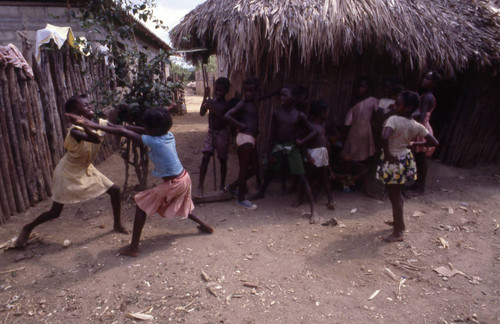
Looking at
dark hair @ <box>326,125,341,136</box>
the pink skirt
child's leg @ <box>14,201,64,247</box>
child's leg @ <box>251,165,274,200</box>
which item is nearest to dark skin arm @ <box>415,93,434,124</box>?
dark hair @ <box>326,125,341,136</box>

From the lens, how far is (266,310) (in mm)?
2279

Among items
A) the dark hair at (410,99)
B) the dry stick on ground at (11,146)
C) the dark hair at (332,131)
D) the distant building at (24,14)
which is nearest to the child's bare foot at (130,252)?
the dry stick on ground at (11,146)

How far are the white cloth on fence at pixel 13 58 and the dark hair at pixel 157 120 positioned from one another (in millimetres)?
1964

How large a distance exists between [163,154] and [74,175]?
899mm

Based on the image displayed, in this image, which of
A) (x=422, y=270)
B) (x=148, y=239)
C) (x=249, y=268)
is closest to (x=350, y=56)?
(x=422, y=270)

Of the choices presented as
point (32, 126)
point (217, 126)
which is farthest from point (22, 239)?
point (217, 126)

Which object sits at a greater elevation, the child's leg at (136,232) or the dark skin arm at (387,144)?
the dark skin arm at (387,144)

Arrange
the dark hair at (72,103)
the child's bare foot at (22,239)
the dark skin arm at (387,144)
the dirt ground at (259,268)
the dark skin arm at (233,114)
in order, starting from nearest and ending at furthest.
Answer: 1. the dirt ground at (259,268)
2. the dark hair at (72,103)
3. the child's bare foot at (22,239)
4. the dark skin arm at (387,144)
5. the dark skin arm at (233,114)

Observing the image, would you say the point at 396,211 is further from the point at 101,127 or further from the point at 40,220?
the point at 40,220

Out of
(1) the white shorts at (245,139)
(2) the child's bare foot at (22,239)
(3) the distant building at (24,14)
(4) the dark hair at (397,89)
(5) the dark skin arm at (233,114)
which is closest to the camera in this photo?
(2) the child's bare foot at (22,239)

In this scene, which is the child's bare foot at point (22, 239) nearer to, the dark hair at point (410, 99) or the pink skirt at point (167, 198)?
the pink skirt at point (167, 198)

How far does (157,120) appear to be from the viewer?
2.72 meters

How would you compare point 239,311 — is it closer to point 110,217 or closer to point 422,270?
point 422,270

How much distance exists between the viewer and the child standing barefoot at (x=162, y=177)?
2.74 m
